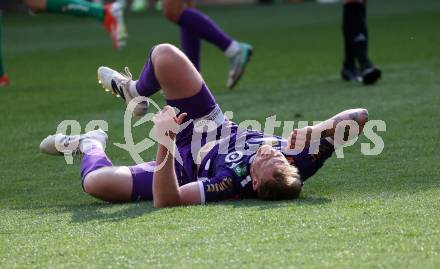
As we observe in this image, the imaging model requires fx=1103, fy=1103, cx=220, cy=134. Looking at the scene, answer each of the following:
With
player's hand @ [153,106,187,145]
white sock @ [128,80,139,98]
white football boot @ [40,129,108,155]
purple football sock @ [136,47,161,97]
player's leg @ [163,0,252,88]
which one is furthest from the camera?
player's leg @ [163,0,252,88]

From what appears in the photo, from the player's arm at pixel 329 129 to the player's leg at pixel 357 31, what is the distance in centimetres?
373

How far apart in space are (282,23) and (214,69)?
624cm

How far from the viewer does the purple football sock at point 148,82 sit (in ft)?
14.2

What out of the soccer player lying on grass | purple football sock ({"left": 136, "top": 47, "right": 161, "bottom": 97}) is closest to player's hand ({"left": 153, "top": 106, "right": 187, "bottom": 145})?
→ the soccer player lying on grass

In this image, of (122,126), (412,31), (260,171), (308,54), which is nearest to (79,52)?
(308,54)

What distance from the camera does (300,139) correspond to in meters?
4.06

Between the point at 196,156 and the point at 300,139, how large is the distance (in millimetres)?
440

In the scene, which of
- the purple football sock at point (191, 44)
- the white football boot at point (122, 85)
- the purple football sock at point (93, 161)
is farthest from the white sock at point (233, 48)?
the purple football sock at point (93, 161)

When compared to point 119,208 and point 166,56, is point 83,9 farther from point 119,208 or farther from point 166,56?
point 119,208

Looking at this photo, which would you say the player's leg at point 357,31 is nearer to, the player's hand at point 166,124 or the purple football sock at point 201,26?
the purple football sock at point 201,26

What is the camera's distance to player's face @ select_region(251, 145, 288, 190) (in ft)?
12.9

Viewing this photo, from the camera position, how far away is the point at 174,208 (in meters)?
3.85

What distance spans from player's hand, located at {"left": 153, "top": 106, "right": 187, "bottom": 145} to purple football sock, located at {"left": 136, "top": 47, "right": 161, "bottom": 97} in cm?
59
